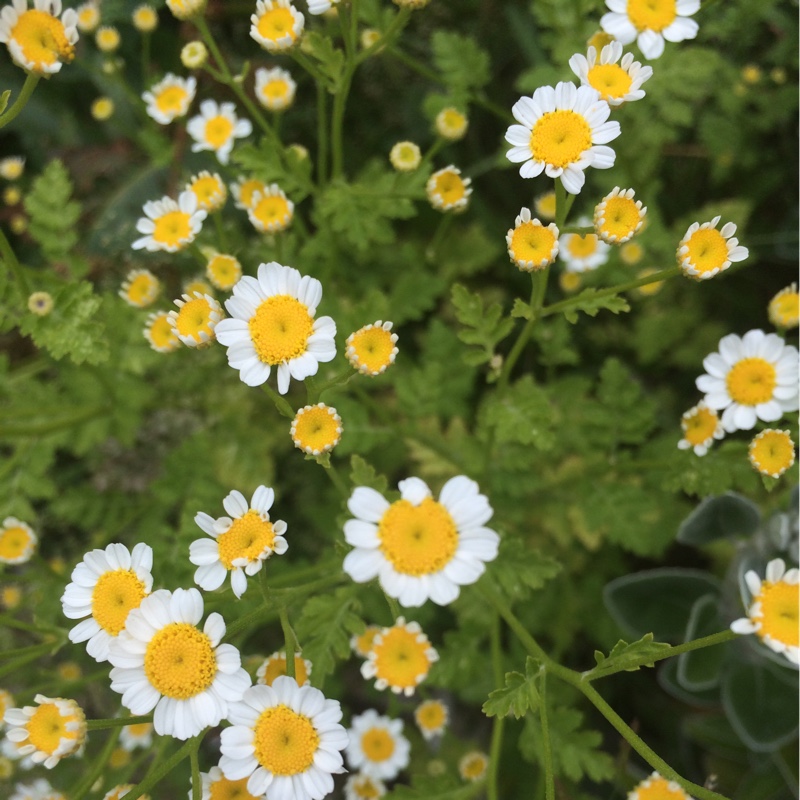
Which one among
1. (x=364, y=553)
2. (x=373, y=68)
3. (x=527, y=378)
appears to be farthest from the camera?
(x=373, y=68)

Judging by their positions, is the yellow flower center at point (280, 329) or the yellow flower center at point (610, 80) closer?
the yellow flower center at point (280, 329)

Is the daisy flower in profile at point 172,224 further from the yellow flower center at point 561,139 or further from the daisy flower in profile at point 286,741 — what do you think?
the daisy flower in profile at point 286,741

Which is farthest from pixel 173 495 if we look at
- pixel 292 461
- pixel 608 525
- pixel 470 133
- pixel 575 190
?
pixel 470 133

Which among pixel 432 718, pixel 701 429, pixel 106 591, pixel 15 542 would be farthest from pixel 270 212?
pixel 432 718

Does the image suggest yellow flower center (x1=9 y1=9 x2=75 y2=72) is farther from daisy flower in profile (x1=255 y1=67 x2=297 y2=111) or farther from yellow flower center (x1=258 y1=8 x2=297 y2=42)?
daisy flower in profile (x1=255 y1=67 x2=297 y2=111)

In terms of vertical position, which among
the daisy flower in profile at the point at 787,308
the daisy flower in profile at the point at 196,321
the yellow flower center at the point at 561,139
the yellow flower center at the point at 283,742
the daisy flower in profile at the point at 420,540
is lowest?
the yellow flower center at the point at 283,742

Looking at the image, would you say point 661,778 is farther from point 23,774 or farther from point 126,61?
point 126,61

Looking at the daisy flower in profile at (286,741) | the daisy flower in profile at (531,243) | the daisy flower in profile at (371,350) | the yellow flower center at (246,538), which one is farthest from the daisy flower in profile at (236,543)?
the daisy flower in profile at (531,243)
